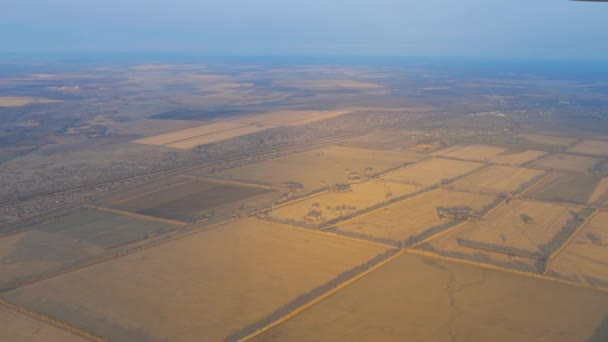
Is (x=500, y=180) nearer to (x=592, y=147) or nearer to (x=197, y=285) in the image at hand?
(x=592, y=147)

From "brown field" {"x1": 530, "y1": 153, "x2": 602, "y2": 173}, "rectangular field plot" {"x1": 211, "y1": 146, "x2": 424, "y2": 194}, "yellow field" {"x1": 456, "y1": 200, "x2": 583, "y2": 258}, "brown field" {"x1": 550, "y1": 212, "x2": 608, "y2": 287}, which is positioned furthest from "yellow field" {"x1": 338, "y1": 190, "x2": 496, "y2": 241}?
"brown field" {"x1": 530, "y1": 153, "x2": 602, "y2": 173}

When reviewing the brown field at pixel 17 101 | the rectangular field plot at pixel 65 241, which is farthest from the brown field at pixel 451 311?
the brown field at pixel 17 101

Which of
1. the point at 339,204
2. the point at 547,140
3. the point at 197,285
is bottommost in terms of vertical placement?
the point at 197,285

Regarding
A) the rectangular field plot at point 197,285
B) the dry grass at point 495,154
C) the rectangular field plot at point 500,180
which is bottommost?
the rectangular field plot at point 197,285

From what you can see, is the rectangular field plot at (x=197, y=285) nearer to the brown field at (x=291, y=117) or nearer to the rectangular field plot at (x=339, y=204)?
the rectangular field plot at (x=339, y=204)

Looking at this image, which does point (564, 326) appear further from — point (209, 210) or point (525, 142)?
point (525, 142)

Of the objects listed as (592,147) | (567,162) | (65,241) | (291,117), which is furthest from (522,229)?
(291,117)
